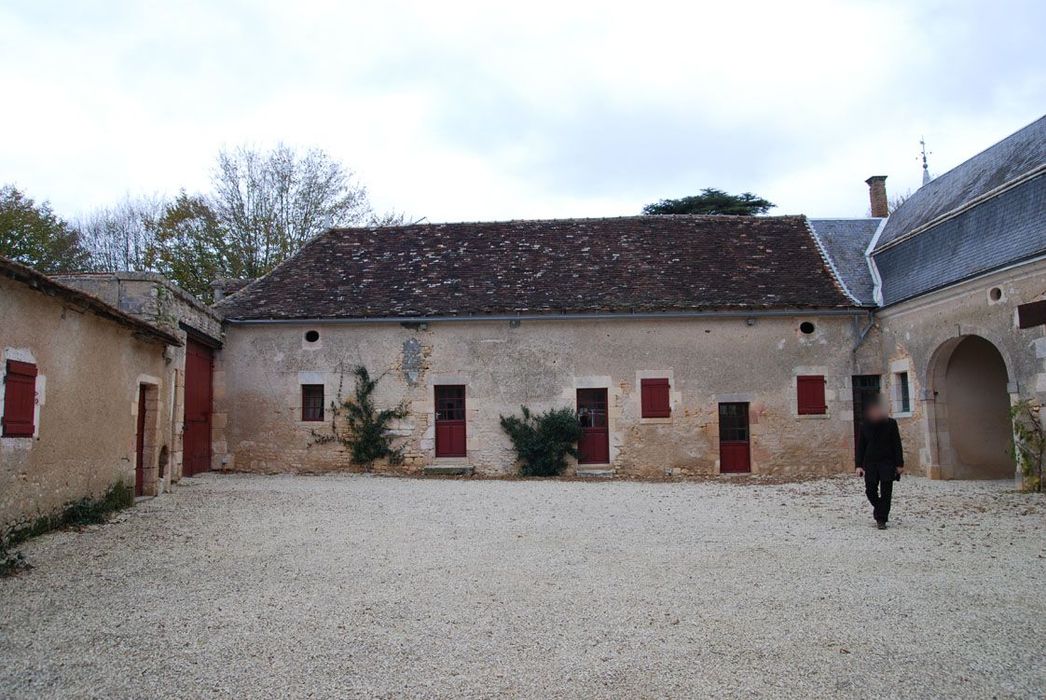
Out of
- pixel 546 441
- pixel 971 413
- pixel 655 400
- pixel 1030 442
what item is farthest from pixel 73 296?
pixel 971 413

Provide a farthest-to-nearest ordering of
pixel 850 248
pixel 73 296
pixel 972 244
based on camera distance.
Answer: pixel 850 248
pixel 972 244
pixel 73 296

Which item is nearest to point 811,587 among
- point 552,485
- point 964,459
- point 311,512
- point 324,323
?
point 311,512

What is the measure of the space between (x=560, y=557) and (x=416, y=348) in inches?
334

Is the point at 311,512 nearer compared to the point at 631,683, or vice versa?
the point at 631,683

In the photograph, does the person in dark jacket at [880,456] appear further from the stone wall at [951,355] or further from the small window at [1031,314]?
the stone wall at [951,355]

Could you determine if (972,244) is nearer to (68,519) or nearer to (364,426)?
(364,426)

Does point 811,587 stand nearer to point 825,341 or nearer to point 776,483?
point 776,483

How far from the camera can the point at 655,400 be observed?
14203 millimetres

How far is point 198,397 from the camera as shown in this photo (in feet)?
44.4

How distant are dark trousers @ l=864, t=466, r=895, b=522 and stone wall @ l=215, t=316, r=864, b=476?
654cm

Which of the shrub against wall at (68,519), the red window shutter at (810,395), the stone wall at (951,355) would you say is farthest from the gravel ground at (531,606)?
the red window shutter at (810,395)

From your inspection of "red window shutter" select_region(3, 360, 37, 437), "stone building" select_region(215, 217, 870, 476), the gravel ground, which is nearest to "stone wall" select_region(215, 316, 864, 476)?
"stone building" select_region(215, 217, 870, 476)

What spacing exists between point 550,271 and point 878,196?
26.3 ft

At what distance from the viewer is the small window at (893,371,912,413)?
44.6 feet
